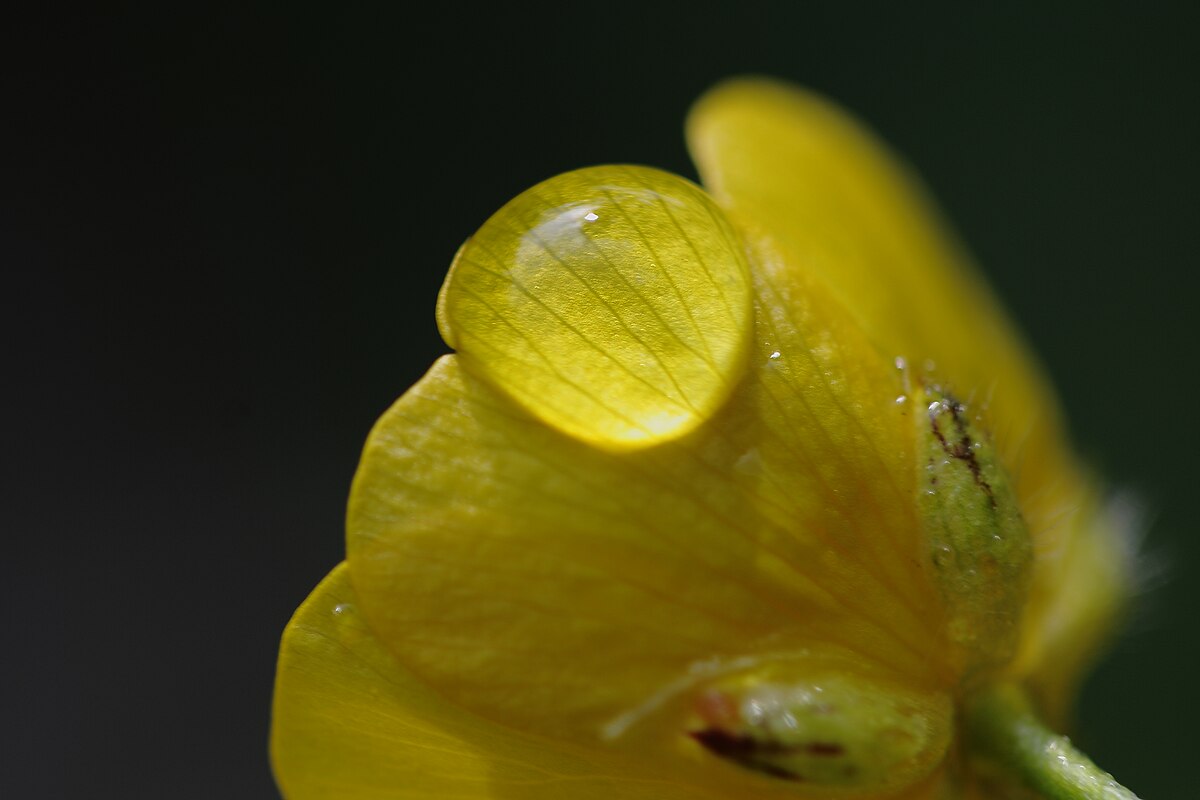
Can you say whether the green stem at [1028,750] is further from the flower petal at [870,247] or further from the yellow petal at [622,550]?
the flower petal at [870,247]

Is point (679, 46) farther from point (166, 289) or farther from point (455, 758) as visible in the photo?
point (455, 758)

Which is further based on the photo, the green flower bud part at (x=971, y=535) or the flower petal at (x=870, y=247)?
the flower petal at (x=870, y=247)

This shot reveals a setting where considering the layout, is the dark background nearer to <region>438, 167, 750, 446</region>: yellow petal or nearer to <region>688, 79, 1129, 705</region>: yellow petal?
<region>688, 79, 1129, 705</region>: yellow petal

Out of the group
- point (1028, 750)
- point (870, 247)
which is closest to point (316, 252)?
point (870, 247)

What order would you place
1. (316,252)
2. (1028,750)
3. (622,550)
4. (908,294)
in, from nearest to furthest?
(622,550), (1028,750), (908,294), (316,252)

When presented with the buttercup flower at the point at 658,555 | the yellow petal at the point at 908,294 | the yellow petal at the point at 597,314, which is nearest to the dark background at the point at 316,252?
the yellow petal at the point at 908,294

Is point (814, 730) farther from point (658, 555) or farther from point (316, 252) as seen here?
point (316, 252)
